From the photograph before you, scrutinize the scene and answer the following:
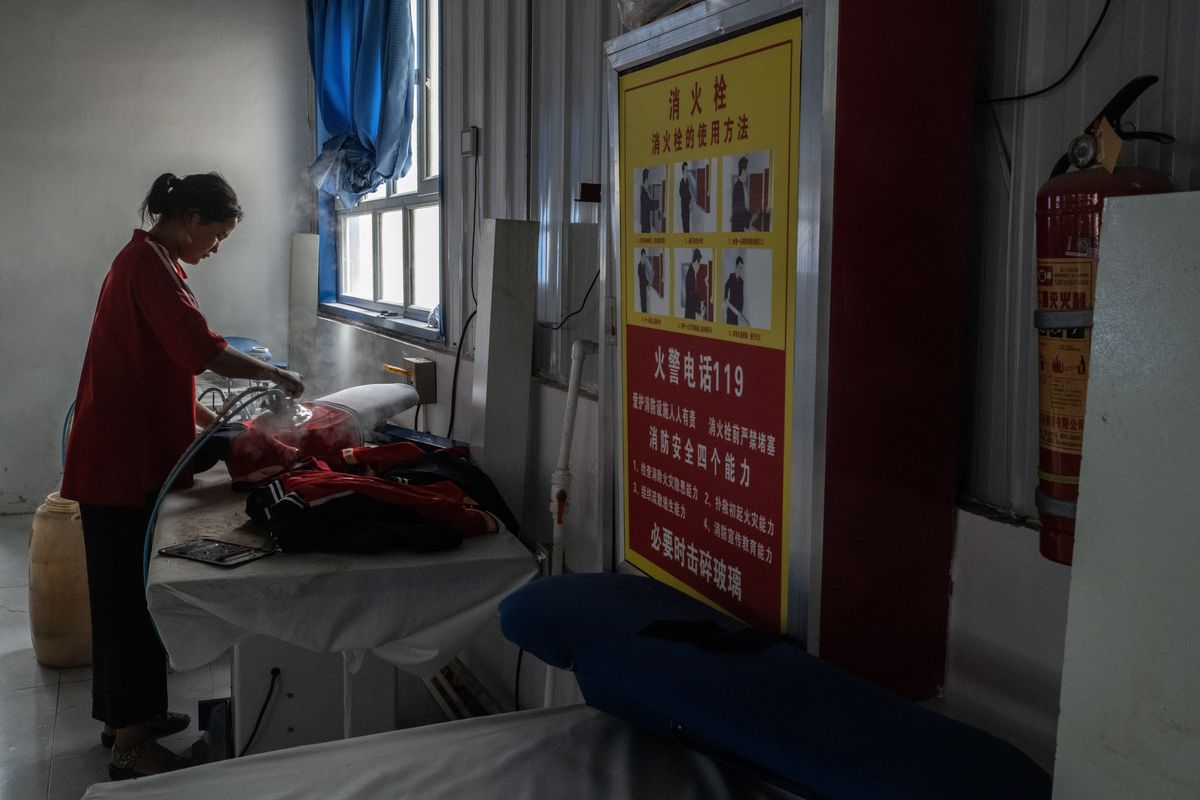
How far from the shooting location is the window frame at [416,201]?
353 cm

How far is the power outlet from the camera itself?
3170 mm

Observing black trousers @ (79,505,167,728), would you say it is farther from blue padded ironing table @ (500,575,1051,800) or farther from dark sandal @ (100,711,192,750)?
blue padded ironing table @ (500,575,1051,800)

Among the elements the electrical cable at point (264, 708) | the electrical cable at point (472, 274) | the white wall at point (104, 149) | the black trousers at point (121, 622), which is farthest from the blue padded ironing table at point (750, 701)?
the white wall at point (104, 149)

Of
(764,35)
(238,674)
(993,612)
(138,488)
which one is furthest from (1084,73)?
(138,488)

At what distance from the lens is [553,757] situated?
48.7 inches

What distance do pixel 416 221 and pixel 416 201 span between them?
15 cm

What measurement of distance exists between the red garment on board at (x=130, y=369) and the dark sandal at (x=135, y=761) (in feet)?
2.18

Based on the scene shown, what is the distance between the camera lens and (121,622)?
255cm

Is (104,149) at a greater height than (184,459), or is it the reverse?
(104,149)

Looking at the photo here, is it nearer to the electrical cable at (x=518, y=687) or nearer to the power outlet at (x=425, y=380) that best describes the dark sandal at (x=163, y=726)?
the electrical cable at (x=518, y=687)

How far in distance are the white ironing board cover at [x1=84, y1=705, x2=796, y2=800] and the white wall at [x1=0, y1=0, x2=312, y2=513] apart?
14.4 feet

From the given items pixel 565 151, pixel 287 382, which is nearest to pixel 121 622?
pixel 287 382

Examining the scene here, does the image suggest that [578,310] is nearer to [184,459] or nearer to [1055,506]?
[184,459]

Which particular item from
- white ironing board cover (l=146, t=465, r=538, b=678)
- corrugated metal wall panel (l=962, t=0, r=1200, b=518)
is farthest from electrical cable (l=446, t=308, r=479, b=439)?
corrugated metal wall panel (l=962, t=0, r=1200, b=518)
